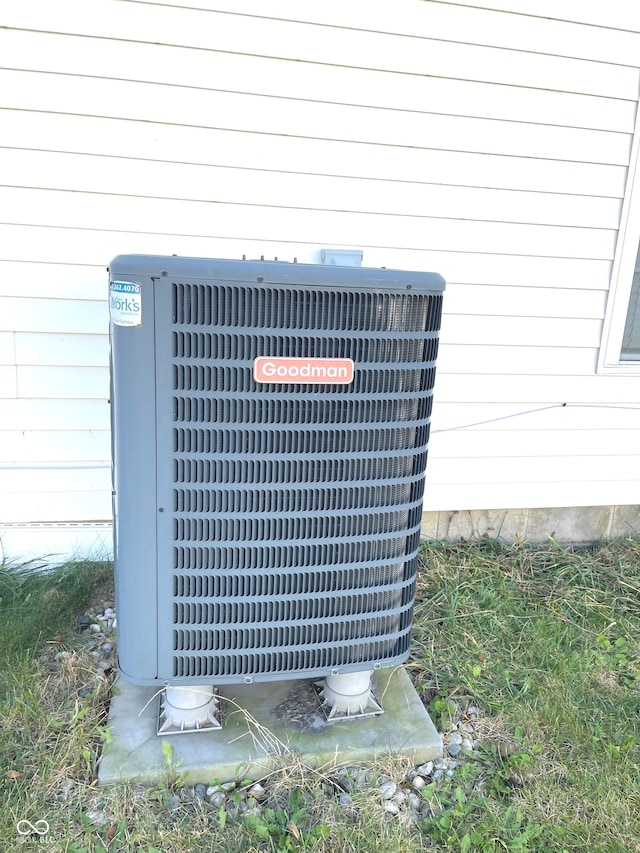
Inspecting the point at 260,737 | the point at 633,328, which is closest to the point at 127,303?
the point at 260,737

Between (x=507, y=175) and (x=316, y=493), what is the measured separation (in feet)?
6.04

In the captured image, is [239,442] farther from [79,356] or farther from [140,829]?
[79,356]

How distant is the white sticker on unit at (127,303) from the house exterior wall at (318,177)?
1.04m

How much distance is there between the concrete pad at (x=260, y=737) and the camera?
1.78 meters

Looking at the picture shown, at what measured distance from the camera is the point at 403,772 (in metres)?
1.84

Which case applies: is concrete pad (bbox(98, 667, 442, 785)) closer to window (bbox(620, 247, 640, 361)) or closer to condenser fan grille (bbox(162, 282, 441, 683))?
condenser fan grille (bbox(162, 282, 441, 683))

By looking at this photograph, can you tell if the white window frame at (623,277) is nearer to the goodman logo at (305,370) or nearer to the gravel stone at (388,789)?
the goodman logo at (305,370)

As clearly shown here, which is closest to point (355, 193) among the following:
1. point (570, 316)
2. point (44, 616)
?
point (570, 316)

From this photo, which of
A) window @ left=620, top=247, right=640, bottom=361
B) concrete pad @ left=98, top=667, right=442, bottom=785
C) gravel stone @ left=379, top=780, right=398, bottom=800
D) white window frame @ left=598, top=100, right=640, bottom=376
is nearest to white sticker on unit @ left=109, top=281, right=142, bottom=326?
concrete pad @ left=98, top=667, right=442, bottom=785

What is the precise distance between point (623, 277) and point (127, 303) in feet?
7.91

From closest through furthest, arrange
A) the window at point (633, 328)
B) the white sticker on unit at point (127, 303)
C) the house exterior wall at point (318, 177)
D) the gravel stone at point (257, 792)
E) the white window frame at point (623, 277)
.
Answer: the white sticker on unit at point (127, 303) < the gravel stone at point (257, 792) < the house exterior wall at point (318, 177) < the white window frame at point (623, 277) < the window at point (633, 328)

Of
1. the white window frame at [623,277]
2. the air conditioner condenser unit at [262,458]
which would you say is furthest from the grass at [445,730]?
the white window frame at [623,277]

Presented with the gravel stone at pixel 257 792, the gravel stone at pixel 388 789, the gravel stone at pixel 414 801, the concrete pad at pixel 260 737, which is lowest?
the gravel stone at pixel 414 801

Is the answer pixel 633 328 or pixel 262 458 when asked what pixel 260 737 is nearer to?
pixel 262 458
